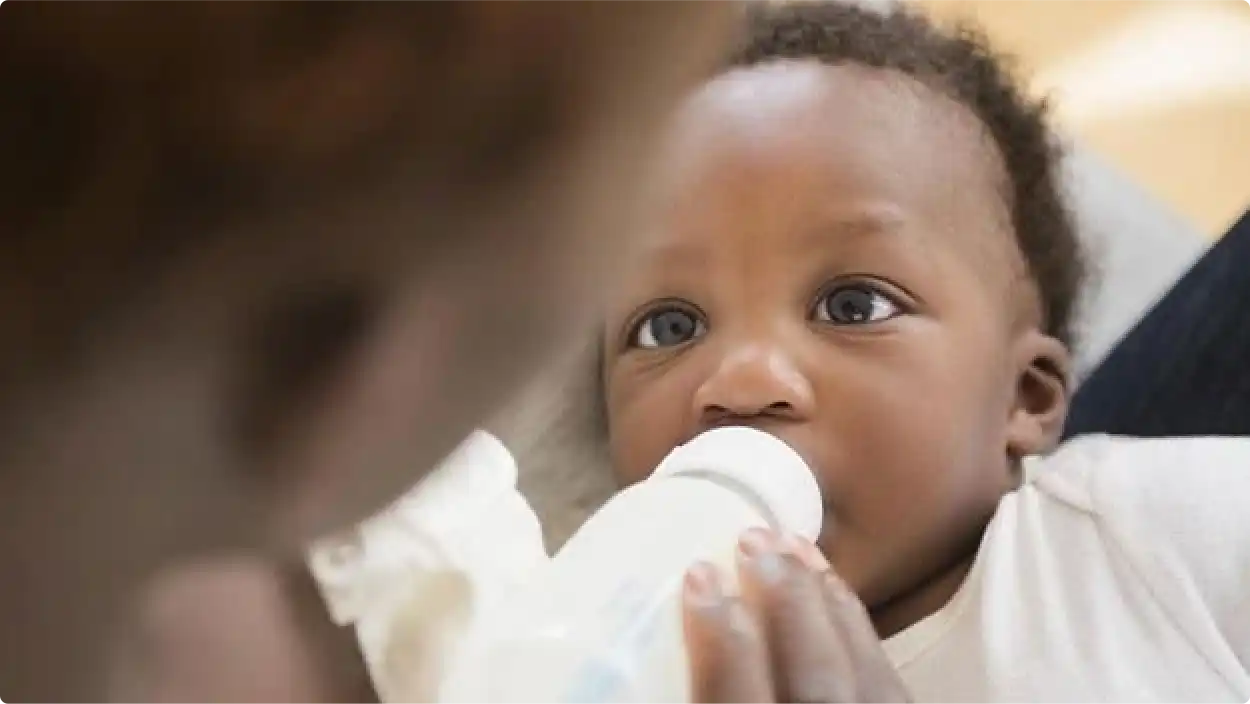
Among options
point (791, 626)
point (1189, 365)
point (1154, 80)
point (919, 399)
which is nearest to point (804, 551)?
point (791, 626)

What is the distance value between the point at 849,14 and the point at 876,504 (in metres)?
0.39

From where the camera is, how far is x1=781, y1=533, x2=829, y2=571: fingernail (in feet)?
2.15

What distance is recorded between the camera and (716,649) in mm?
594

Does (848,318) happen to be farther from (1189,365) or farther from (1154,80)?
(1154,80)

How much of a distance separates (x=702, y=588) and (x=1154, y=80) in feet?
3.91

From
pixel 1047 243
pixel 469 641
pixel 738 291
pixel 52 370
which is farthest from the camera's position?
pixel 1047 243

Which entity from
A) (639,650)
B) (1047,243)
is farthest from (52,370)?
(1047,243)

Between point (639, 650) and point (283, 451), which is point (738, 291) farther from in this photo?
point (283, 451)

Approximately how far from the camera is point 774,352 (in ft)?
2.61

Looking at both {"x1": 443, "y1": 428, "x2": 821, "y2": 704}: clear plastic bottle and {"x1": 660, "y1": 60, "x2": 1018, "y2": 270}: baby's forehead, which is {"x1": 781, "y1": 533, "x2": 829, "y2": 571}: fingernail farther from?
{"x1": 660, "y1": 60, "x2": 1018, "y2": 270}: baby's forehead

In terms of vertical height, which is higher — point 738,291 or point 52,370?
point 738,291

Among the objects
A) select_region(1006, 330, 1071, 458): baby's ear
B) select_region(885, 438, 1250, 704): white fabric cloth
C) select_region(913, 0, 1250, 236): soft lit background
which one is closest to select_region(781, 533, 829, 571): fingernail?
select_region(885, 438, 1250, 704): white fabric cloth

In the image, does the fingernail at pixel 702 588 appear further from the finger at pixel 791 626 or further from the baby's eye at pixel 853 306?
the baby's eye at pixel 853 306

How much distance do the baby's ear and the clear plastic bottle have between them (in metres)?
0.24
